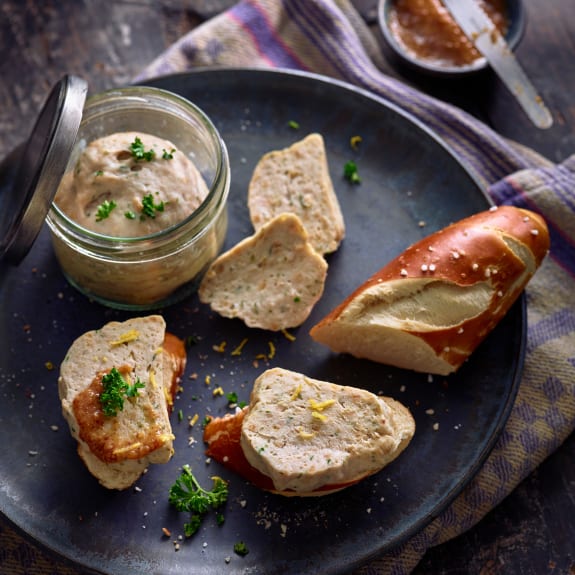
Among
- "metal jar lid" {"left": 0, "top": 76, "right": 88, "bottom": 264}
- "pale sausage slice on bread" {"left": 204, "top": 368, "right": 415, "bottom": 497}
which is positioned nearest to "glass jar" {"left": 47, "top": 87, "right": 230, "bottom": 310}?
"metal jar lid" {"left": 0, "top": 76, "right": 88, "bottom": 264}

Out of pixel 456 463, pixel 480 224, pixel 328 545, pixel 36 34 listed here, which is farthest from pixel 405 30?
pixel 328 545

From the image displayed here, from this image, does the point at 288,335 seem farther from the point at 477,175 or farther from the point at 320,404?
the point at 477,175

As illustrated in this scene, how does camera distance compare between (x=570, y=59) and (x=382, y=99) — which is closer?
(x=382, y=99)

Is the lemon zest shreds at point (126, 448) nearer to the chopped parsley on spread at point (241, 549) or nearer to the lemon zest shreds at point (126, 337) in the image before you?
the lemon zest shreds at point (126, 337)

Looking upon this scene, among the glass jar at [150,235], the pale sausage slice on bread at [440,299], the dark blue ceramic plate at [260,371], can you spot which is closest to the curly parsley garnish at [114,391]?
the dark blue ceramic plate at [260,371]

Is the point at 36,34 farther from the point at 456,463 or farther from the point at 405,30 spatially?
the point at 456,463
